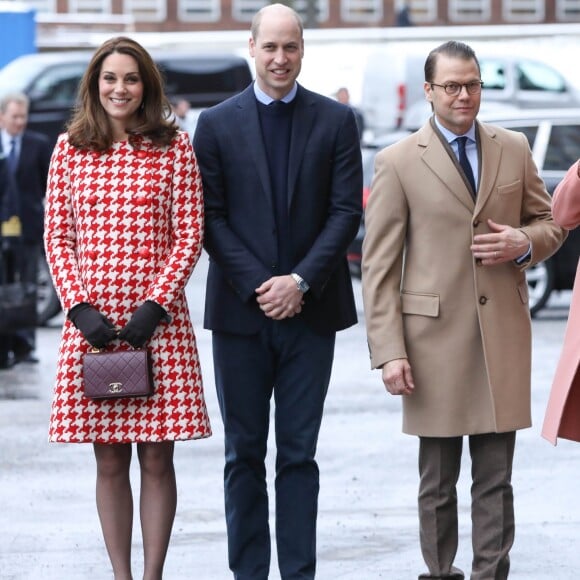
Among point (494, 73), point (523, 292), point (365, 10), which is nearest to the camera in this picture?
point (523, 292)

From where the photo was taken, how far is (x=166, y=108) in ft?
19.6

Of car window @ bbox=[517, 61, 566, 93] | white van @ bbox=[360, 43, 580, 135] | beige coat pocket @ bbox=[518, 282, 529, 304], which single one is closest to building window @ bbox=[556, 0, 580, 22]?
white van @ bbox=[360, 43, 580, 135]

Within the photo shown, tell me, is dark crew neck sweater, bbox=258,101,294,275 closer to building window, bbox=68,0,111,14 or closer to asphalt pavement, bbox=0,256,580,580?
asphalt pavement, bbox=0,256,580,580

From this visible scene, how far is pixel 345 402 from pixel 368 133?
53.0 feet

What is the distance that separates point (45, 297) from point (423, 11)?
45582 mm

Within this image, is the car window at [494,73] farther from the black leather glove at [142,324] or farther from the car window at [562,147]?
the black leather glove at [142,324]

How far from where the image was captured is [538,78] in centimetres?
2919

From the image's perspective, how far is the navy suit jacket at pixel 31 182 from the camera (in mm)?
12961

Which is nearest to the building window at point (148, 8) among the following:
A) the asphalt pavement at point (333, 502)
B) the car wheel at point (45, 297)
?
the car wheel at point (45, 297)

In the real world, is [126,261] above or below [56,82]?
above

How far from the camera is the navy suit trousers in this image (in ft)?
19.5

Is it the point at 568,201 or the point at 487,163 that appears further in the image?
the point at 487,163

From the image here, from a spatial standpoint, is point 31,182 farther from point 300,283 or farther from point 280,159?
point 300,283

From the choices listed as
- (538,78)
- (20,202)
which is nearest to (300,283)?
(20,202)
